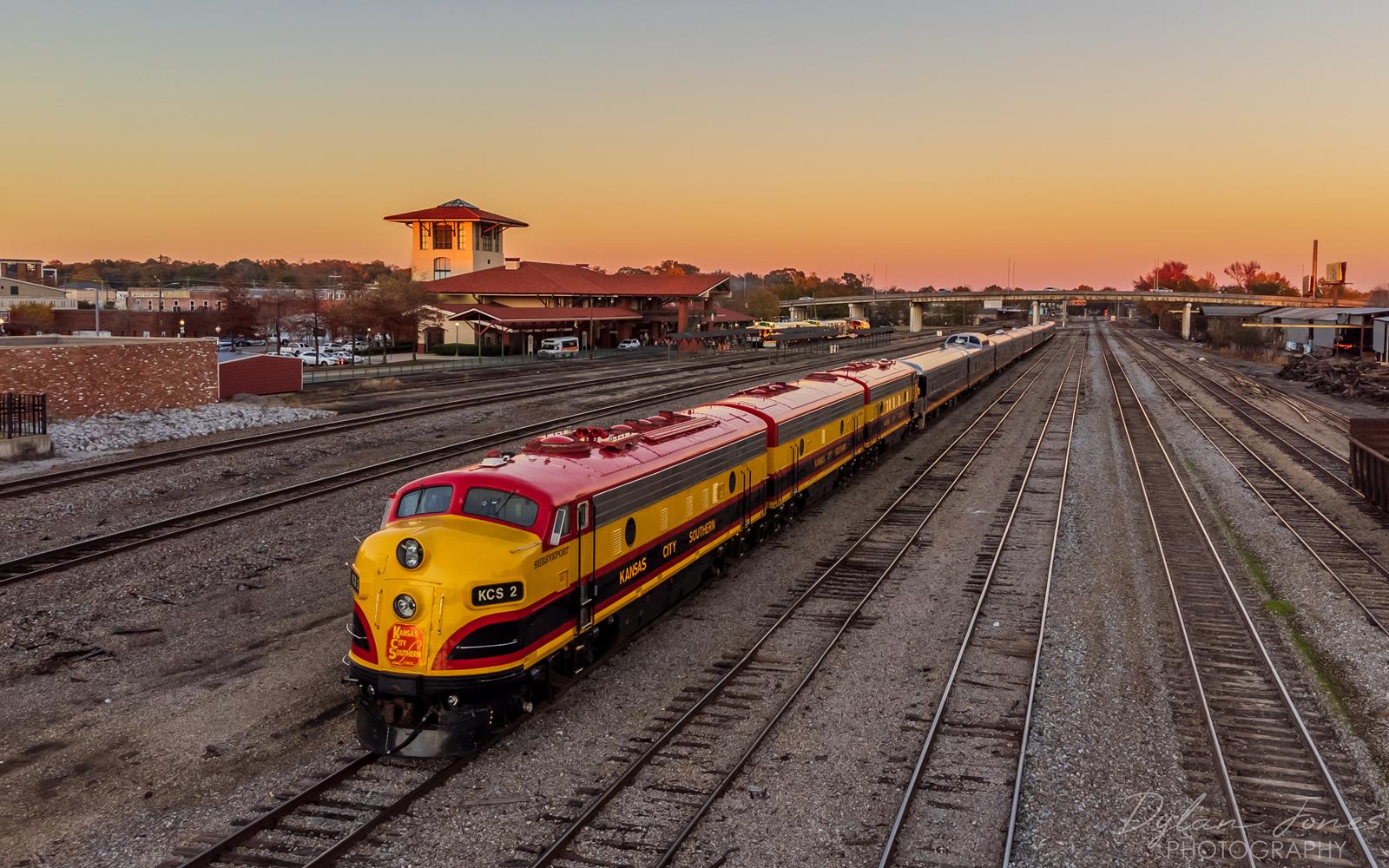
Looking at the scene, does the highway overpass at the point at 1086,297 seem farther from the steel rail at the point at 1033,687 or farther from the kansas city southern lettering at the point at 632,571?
the kansas city southern lettering at the point at 632,571

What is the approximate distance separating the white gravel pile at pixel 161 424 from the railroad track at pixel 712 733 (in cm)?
2884

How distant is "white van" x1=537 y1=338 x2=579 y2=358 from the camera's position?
87938 mm

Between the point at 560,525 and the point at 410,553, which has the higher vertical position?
the point at 560,525

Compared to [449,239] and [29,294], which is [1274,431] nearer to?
[449,239]

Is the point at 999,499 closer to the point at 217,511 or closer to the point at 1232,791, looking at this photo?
the point at 1232,791

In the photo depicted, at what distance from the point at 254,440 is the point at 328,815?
94.7ft

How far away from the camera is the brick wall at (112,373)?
36750mm

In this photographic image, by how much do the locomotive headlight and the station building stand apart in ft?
232

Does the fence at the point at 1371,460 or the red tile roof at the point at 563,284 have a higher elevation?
the red tile roof at the point at 563,284

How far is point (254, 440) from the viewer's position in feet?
121

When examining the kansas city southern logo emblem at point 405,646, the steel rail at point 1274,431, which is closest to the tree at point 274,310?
the steel rail at point 1274,431

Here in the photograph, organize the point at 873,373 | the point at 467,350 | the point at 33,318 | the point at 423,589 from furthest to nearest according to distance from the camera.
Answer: the point at 33,318 → the point at 467,350 → the point at 873,373 → the point at 423,589

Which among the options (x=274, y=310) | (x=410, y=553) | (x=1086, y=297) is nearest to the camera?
(x=410, y=553)

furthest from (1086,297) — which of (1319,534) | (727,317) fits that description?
(1319,534)
